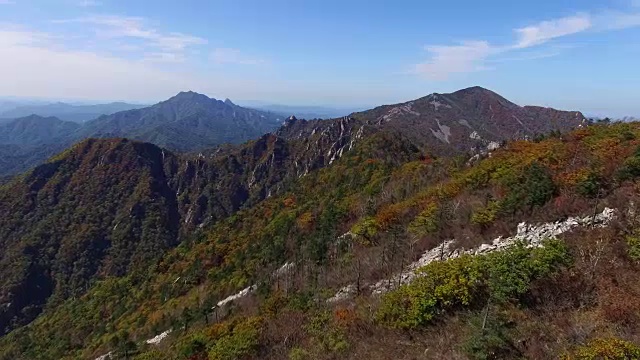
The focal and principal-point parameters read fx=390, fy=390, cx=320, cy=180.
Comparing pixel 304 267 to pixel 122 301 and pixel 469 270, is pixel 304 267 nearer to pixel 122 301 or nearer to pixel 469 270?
pixel 469 270

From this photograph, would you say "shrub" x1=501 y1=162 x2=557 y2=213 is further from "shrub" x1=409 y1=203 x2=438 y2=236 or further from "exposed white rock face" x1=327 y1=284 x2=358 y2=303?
"exposed white rock face" x1=327 y1=284 x2=358 y2=303

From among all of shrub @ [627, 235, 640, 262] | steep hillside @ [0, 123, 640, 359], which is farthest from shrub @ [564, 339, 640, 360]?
shrub @ [627, 235, 640, 262]

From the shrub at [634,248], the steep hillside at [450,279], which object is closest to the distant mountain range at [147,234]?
the steep hillside at [450,279]

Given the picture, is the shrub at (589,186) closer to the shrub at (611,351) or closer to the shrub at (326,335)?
the shrub at (611,351)

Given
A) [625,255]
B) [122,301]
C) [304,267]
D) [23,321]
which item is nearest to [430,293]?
[625,255]

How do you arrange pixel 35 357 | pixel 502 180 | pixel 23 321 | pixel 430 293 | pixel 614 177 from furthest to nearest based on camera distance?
1. pixel 23 321
2. pixel 35 357
3. pixel 502 180
4. pixel 614 177
5. pixel 430 293

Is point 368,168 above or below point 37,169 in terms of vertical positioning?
above

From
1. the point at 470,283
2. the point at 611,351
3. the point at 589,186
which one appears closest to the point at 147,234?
the point at 589,186

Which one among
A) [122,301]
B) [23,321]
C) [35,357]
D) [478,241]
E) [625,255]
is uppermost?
[625,255]
